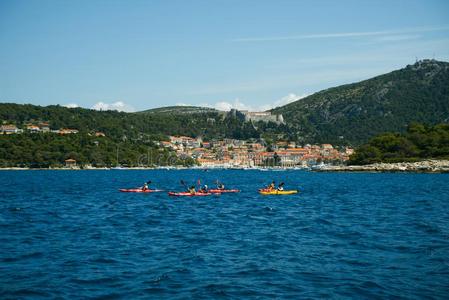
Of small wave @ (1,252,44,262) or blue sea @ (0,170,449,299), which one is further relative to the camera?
small wave @ (1,252,44,262)

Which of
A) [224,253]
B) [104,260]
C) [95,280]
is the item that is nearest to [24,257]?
[104,260]

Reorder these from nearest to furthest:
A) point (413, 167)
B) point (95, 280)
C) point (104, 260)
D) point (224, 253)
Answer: point (95, 280) → point (104, 260) → point (224, 253) → point (413, 167)

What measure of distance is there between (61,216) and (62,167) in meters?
153

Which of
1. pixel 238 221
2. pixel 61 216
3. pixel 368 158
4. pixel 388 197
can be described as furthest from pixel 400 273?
pixel 368 158

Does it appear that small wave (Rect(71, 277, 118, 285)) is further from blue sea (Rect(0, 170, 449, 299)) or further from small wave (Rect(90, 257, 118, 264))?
small wave (Rect(90, 257, 118, 264))

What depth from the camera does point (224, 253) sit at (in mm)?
23812

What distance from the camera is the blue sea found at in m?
17.7

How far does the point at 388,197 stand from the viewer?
2201 inches

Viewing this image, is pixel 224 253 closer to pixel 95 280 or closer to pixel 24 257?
pixel 95 280

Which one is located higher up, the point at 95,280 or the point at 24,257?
the point at 24,257

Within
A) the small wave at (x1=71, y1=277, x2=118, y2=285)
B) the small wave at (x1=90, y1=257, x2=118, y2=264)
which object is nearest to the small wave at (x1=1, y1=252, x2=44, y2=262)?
the small wave at (x1=90, y1=257, x2=118, y2=264)

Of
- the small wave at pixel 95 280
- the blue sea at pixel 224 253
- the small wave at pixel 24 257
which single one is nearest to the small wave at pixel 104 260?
the blue sea at pixel 224 253

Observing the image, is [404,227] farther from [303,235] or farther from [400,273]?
[400,273]

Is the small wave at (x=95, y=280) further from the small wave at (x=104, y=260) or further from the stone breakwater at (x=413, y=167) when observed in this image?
the stone breakwater at (x=413, y=167)
